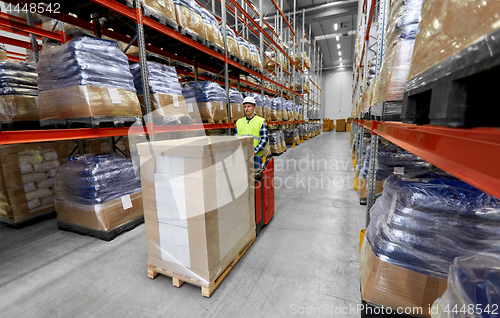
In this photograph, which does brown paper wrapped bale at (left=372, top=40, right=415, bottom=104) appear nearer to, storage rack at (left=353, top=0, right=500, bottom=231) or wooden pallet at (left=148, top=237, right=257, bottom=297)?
storage rack at (left=353, top=0, right=500, bottom=231)

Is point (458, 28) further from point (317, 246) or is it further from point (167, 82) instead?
point (167, 82)

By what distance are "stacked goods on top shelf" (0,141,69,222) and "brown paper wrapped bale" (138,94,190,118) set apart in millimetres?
1750

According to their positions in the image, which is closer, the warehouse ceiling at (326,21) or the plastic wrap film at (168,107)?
the plastic wrap film at (168,107)

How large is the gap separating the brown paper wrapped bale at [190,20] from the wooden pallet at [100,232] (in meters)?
3.22

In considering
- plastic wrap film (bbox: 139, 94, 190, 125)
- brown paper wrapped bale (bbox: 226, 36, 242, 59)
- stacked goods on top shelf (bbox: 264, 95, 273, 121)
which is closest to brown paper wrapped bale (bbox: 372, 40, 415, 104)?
plastic wrap film (bbox: 139, 94, 190, 125)

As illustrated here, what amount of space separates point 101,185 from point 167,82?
1.87 m

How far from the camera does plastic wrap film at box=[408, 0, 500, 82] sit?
523 millimetres

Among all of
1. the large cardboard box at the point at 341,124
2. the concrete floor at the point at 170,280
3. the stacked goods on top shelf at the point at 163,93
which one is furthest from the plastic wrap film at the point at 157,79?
the large cardboard box at the point at 341,124

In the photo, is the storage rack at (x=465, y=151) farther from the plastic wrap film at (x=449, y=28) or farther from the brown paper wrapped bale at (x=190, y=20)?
the brown paper wrapped bale at (x=190, y=20)

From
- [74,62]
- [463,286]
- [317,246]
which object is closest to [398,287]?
[463,286]

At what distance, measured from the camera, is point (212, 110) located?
4453 millimetres

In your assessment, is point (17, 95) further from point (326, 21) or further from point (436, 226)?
point (326, 21)

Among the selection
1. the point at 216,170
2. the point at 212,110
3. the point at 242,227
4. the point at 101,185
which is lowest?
the point at 242,227

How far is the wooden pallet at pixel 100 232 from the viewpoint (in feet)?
9.42
